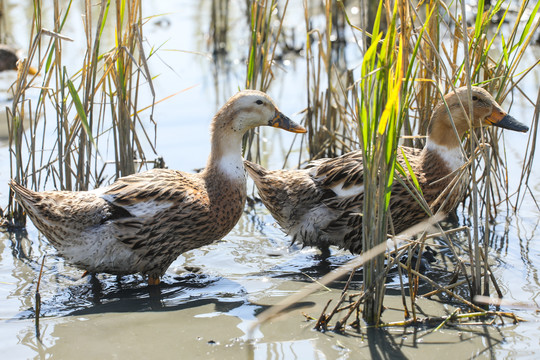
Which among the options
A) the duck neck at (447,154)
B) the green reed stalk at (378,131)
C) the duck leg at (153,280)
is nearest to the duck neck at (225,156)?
the duck leg at (153,280)

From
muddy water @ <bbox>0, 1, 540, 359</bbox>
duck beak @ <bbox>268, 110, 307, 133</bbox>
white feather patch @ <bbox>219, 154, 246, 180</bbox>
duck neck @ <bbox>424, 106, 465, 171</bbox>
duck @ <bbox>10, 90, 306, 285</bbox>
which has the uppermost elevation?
duck beak @ <bbox>268, 110, 307, 133</bbox>

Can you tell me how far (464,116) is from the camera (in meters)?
4.80

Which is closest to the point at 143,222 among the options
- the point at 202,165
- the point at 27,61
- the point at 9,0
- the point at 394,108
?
the point at 27,61

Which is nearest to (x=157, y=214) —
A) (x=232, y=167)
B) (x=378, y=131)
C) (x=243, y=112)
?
(x=232, y=167)

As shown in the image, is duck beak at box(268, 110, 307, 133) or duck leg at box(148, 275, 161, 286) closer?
duck leg at box(148, 275, 161, 286)

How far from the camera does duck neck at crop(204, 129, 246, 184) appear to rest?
4762 mm

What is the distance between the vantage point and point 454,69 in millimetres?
4961

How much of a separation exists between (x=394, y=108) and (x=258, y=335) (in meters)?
1.35

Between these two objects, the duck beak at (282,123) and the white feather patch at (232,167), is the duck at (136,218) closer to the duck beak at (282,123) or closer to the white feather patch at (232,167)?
the white feather patch at (232,167)

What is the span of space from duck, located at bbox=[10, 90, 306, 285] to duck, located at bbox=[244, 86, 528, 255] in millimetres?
555

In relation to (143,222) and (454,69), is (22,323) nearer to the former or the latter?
(143,222)

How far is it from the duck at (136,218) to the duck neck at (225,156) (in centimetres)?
3

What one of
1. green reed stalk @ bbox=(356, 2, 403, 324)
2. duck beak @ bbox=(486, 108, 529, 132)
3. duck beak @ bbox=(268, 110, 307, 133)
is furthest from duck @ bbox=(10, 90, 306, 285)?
duck beak @ bbox=(486, 108, 529, 132)

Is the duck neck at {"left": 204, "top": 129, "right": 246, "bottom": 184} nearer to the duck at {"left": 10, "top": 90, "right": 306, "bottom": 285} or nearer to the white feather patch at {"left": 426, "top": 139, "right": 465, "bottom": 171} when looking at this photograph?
the duck at {"left": 10, "top": 90, "right": 306, "bottom": 285}
